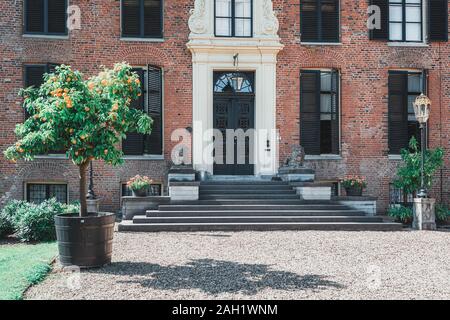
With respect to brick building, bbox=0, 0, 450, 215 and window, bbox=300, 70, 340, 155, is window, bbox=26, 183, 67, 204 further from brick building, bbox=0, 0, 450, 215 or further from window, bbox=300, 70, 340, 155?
window, bbox=300, 70, 340, 155

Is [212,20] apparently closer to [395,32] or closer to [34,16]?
[34,16]

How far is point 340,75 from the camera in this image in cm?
1595

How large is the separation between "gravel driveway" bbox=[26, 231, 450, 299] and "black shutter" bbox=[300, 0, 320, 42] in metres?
7.62

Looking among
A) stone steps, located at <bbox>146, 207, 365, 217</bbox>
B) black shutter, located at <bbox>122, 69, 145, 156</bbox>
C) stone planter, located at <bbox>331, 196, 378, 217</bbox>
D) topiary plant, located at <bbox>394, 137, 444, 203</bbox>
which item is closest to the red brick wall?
topiary plant, located at <bbox>394, 137, 444, 203</bbox>

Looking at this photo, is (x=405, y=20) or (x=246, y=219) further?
(x=405, y=20)

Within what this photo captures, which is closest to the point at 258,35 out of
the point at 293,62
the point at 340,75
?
the point at 293,62

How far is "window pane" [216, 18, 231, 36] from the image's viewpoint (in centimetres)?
1574

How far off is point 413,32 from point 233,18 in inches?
243

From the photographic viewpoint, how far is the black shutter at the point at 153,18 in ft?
51.1

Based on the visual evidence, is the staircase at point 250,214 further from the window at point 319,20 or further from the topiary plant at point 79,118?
the window at point 319,20

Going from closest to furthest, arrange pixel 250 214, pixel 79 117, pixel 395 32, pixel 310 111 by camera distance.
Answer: pixel 79 117 → pixel 250 214 → pixel 310 111 → pixel 395 32

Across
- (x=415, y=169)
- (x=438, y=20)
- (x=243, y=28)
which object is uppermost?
(x=438, y=20)

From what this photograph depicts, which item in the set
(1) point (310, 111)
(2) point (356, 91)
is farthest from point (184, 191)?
(2) point (356, 91)

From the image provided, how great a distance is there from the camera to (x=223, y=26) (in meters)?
15.8
